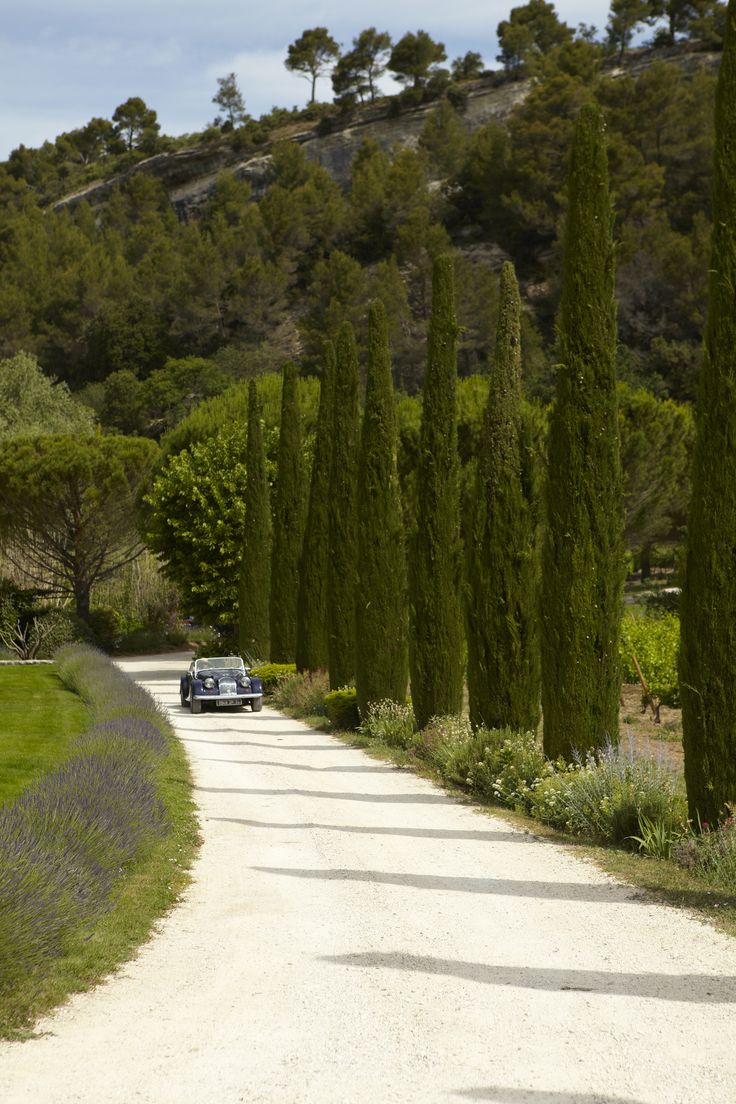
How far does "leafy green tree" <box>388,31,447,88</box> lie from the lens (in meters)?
125

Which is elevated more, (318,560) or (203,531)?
(203,531)

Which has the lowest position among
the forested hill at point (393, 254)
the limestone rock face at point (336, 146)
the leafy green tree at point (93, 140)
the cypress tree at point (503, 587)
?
the cypress tree at point (503, 587)

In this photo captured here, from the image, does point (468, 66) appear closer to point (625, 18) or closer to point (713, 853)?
point (625, 18)

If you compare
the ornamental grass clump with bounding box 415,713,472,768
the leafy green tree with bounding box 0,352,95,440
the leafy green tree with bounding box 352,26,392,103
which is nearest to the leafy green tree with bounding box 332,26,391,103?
the leafy green tree with bounding box 352,26,392,103

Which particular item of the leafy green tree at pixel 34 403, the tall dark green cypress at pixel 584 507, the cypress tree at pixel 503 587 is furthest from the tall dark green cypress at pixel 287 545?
the leafy green tree at pixel 34 403

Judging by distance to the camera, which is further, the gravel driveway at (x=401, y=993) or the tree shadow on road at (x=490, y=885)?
the tree shadow on road at (x=490, y=885)

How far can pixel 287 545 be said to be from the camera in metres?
30.7

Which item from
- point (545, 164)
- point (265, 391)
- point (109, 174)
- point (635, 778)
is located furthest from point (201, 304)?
point (635, 778)

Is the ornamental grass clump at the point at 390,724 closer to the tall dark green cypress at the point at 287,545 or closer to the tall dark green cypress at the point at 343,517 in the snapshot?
the tall dark green cypress at the point at 343,517

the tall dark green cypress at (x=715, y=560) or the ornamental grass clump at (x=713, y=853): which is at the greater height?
the tall dark green cypress at (x=715, y=560)

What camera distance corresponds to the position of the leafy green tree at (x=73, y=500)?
4241cm

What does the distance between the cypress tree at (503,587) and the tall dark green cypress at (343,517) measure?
9.25 m

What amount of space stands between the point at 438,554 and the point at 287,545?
1359 cm

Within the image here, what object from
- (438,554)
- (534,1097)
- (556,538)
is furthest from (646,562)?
(534,1097)
